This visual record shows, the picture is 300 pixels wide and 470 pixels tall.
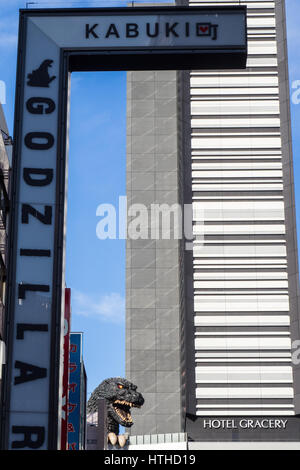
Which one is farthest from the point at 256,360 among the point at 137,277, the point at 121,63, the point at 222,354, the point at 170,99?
the point at 121,63

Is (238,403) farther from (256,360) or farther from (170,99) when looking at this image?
(170,99)

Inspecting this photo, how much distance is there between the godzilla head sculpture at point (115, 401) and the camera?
65.7 m

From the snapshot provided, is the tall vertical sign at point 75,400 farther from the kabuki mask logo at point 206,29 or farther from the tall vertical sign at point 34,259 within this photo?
the kabuki mask logo at point 206,29

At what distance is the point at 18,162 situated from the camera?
97.6 feet

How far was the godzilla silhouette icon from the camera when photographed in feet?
101

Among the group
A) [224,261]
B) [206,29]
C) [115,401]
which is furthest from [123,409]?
[206,29]

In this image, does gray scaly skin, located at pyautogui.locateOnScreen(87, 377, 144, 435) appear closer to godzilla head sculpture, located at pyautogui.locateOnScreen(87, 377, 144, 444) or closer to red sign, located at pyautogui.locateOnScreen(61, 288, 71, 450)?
godzilla head sculpture, located at pyautogui.locateOnScreen(87, 377, 144, 444)

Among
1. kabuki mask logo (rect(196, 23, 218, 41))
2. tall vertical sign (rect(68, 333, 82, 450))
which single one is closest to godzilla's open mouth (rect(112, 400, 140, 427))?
tall vertical sign (rect(68, 333, 82, 450))

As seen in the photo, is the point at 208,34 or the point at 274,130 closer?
the point at 208,34

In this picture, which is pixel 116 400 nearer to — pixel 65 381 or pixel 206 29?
pixel 65 381

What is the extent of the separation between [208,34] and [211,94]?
58.9m

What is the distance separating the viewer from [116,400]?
66.0 metres

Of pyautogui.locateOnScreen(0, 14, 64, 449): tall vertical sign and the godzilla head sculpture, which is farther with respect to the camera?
the godzilla head sculpture

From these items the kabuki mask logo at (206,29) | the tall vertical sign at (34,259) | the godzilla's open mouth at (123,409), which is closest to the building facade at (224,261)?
the godzilla's open mouth at (123,409)
